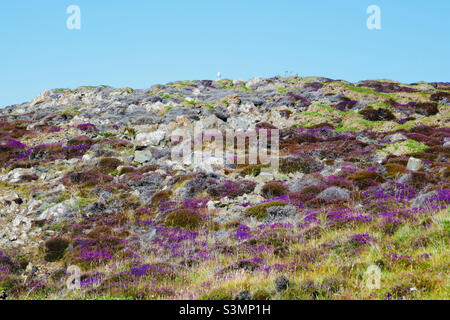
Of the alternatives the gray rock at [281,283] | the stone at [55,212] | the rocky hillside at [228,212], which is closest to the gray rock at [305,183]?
the rocky hillside at [228,212]

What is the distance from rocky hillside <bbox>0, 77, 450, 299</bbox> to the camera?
676 centimetres

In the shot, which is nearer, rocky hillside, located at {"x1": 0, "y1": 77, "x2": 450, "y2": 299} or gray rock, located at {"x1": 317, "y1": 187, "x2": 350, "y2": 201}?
rocky hillside, located at {"x1": 0, "y1": 77, "x2": 450, "y2": 299}

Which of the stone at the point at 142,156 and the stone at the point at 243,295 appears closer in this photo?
the stone at the point at 243,295

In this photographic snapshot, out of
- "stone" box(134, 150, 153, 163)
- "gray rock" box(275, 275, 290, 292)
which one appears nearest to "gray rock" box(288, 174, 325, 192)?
"gray rock" box(275, 275, 290, 292)

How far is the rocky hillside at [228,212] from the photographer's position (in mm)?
6758

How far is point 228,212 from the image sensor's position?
1438 cm

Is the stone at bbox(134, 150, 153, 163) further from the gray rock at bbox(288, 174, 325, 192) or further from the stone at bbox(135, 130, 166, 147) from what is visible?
the gray rock at bbox(288, 174, 325, 192)

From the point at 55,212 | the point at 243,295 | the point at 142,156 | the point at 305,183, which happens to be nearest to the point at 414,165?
the point at 305,183

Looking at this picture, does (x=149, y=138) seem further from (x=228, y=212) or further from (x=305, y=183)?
(x=228, y=212)

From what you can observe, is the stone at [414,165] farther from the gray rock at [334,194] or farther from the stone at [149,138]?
the stone at [149,138]

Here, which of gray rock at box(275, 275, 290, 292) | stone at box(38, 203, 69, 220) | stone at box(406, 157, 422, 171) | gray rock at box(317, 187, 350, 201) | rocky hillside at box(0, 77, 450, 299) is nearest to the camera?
gray rock at box(275, 275, 290, 292)
